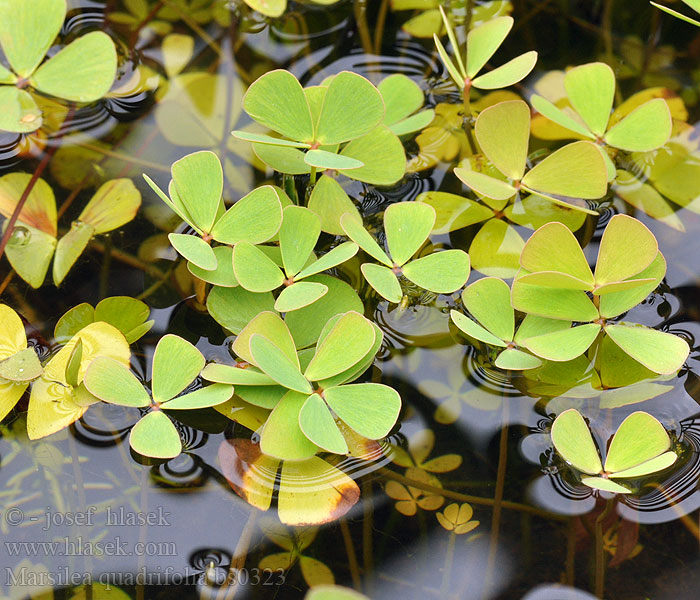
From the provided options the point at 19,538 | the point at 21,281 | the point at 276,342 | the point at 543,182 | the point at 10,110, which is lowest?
the point at 19,538

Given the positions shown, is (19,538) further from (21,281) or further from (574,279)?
(574,279)

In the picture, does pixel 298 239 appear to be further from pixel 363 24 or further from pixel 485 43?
pixel 363 24

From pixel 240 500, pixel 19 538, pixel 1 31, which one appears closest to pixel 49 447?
pixel 19 538

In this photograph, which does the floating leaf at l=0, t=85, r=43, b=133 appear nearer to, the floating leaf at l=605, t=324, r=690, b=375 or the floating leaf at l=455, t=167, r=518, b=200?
the floating leaf at l=455, t=167, r=518, b=200

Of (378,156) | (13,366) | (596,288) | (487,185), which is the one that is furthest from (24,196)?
(596,288)

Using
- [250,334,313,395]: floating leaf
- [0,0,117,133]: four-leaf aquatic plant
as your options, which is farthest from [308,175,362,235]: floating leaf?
[0,0,117,133]: four-leaf aquatic plant
